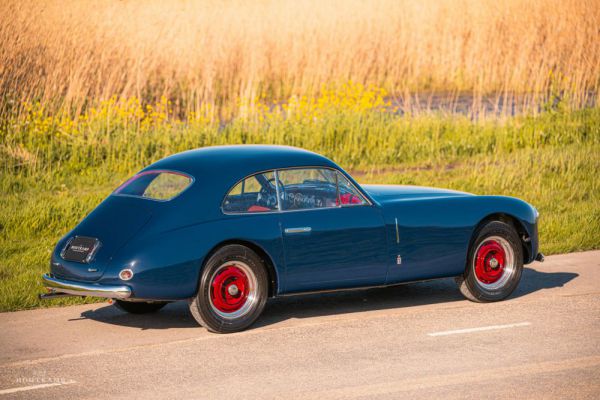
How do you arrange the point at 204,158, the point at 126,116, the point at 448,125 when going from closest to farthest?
the point at 204,158
the point at 126,116
the point at 448,125

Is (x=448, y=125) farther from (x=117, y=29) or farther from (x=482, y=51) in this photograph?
(x=117, y=29)

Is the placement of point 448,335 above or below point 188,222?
below

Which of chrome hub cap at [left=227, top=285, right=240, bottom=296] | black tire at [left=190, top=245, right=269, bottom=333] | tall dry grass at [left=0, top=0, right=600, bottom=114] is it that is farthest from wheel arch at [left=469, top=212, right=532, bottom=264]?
tall dry grass at [left=0, top=0, right=600, bottom=114]

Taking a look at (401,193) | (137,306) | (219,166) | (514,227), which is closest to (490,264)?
(514,227)

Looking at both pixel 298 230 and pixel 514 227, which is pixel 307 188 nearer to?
pixel 298 230

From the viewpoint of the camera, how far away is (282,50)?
19.9 meters

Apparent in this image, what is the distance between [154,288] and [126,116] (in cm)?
861

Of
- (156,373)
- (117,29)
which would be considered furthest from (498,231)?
(117,29)

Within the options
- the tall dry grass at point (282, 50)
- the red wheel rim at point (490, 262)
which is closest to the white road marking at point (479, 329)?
the red wheel rim at point (490, 262)

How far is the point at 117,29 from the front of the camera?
1672cm

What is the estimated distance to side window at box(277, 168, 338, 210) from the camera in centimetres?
780

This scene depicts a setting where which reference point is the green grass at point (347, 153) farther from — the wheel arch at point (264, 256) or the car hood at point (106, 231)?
the wheel arch at point (264, 256)

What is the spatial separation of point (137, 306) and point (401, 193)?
2.39 meters

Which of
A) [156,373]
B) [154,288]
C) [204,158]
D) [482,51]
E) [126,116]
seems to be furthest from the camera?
[482,51]
